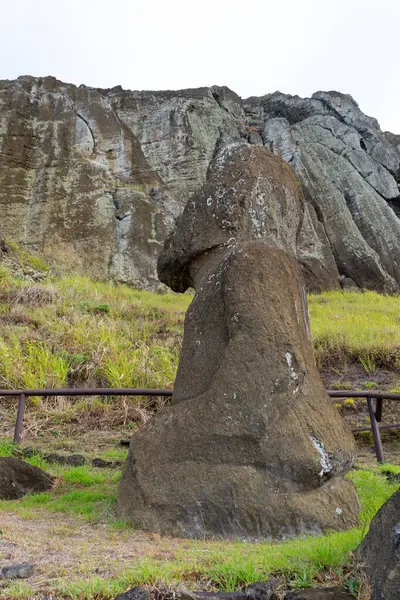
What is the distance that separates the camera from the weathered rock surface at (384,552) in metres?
2.27

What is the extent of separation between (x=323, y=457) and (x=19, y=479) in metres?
2.47

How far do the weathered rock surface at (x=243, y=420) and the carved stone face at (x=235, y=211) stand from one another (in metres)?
0.01

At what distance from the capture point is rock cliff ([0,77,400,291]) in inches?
803

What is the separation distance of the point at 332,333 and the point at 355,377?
1594mm

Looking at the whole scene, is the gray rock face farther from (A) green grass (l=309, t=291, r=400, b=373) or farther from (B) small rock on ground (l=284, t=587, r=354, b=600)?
(B) small rock on ground (l=284, t=587, r=354, b=600)

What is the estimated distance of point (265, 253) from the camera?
4.21 metres

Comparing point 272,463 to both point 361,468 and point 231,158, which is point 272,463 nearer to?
point 231,158

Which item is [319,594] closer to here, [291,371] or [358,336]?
[291,371]

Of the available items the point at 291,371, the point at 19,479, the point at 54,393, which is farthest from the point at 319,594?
the point at 54,393

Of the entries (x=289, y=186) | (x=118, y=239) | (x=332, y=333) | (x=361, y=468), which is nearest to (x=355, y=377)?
(x=332, y=333)

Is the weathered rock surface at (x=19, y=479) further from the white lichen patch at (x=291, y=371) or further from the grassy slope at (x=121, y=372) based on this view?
the white lichen patch at (x=291, y=371)

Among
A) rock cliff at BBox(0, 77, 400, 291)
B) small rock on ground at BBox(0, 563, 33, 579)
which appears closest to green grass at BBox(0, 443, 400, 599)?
small rock on ground at BBox(0, 563, 33, 579)

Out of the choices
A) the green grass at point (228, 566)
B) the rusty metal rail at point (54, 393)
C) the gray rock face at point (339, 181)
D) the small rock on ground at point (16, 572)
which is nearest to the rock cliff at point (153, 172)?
the gray rock face at point (339, 181)

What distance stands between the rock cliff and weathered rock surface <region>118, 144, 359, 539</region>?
15.1m
